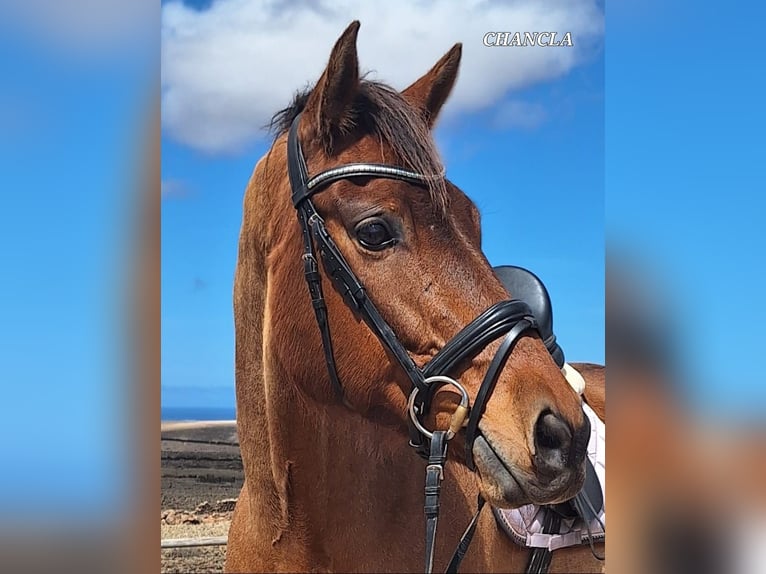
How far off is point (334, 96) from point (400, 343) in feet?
2.03

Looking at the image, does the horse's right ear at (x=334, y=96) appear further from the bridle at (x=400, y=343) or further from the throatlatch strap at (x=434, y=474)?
the throatlatch strap at (x=434, y=474)

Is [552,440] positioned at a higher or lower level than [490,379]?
lower

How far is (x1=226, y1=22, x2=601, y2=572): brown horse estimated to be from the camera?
4.31 ft

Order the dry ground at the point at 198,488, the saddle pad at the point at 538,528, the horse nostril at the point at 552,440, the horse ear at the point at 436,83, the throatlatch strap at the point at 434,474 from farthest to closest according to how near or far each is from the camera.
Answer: the dry ground at the point at 198,488 → the saddle pad at the point at 538,528 → the horse ear at the point at 436,83 → the throatlatch strap at the point at 434,474 → the horse nostril at the point at 552,440

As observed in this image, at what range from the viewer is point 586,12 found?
2.68 metres

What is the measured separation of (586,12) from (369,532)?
224 cm

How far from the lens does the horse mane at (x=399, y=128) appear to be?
1462 millimetres

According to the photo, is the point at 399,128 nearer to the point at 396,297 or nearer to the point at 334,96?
the point at 334,96

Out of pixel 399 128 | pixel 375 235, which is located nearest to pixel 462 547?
pixel 375 235

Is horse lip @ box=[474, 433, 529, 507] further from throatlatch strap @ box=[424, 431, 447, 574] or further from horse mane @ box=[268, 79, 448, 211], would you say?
horse mane @ box=[268, 79, 448, 211]

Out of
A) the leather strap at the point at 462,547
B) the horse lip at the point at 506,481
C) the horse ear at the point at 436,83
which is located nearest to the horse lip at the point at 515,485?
the horse lip at the point at 506,481

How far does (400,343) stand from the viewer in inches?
55.8
